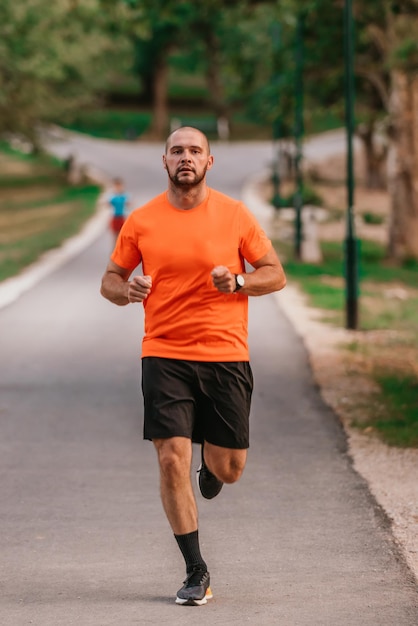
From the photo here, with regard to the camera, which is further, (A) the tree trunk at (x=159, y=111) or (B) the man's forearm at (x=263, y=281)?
(A) the tree trunk at (x=159, y=111)

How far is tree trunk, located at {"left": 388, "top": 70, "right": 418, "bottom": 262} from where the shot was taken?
91.3ft

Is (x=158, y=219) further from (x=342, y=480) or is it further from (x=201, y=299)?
(x=342, y=480)

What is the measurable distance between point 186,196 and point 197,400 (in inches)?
36.5

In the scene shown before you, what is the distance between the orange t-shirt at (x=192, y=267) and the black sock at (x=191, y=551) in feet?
2.58

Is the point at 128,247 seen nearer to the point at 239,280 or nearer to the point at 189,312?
the point at 189,312

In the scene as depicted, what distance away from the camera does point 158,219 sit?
20.4 feet

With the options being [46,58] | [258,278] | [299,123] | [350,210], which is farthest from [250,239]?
[46,58]

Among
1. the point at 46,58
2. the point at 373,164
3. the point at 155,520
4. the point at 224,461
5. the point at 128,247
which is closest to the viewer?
the point at 128,247

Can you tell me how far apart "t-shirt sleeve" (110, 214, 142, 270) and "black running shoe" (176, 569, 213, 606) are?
4.64 ft

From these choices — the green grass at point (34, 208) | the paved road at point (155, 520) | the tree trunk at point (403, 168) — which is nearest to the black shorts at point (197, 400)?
the paved road at point (155, 520)

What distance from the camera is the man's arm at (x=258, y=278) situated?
595 centimetres

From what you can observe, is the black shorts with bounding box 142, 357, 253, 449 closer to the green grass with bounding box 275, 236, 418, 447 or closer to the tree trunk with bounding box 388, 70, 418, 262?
the green grass with bounding box 275, 236, 418, 447

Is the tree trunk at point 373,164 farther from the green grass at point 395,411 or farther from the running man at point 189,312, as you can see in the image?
the running man at point 189,312

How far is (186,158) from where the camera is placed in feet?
20.1
